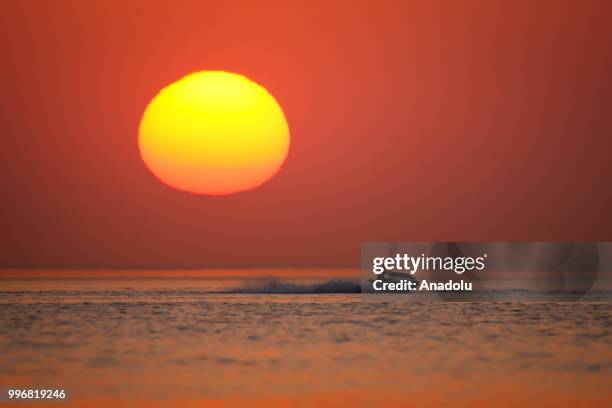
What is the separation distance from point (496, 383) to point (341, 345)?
1085 cm

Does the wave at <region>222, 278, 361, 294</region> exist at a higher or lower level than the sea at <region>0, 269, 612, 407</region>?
higher

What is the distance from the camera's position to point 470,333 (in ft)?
137

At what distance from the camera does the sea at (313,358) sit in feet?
79.1

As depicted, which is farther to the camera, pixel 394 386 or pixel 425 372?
pixel 425 372

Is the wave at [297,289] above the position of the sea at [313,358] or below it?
above

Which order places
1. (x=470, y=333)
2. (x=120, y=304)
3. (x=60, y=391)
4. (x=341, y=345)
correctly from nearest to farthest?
(x=60, y=391) → (x=341, y=345) → (x=470, y=333) → (x=120, y=304)

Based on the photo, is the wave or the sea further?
the wave

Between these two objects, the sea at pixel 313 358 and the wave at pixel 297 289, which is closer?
the sea at pixel 313 358

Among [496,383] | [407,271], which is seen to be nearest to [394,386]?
[496,383]

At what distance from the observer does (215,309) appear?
62562 mm

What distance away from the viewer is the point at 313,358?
31969 millimetres

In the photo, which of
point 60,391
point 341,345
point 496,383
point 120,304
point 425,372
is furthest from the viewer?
point 120,304

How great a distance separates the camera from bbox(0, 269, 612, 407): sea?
2411 centimetres

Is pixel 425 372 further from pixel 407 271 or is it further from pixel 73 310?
pixel 407 271
